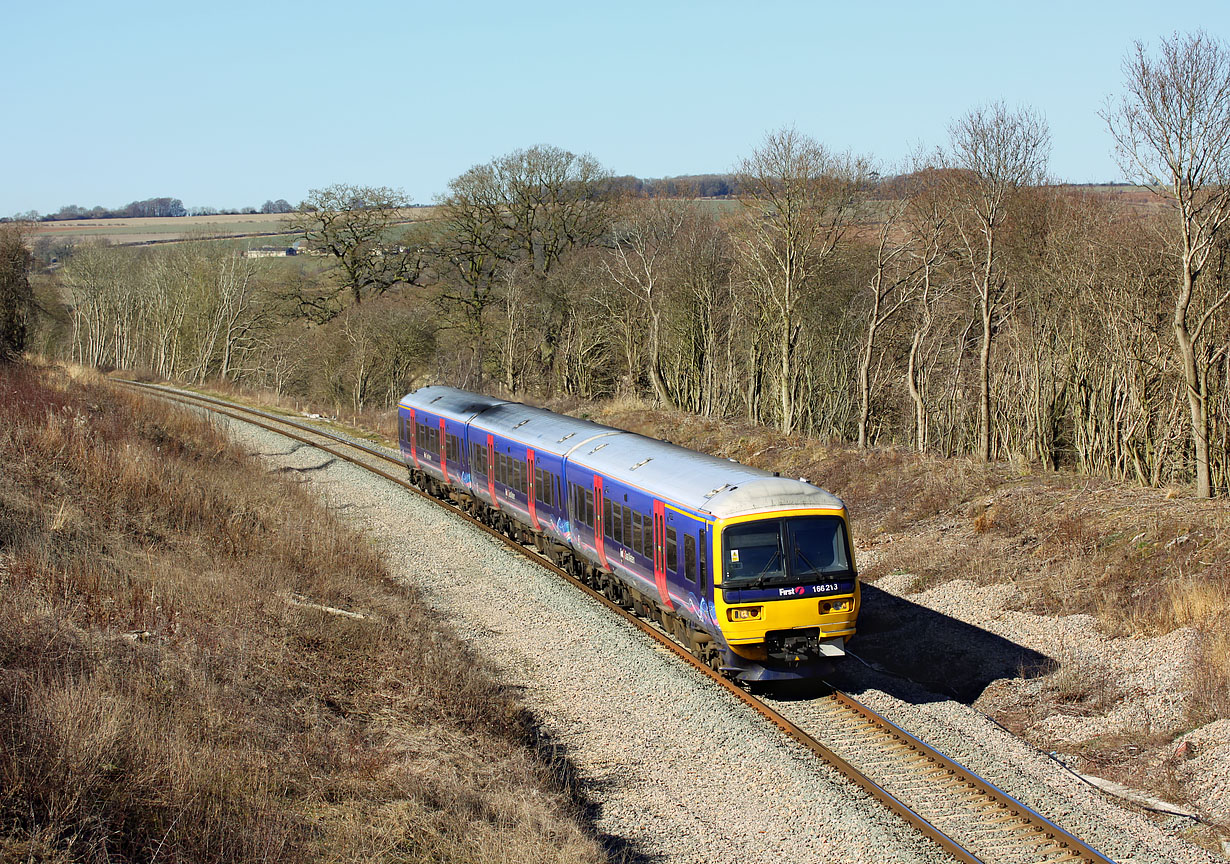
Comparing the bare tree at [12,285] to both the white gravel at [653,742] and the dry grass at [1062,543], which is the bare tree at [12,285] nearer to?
the white gravel at [653,742]

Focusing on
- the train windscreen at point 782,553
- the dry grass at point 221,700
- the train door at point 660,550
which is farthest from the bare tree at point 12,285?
the train windscreen at point 782,553

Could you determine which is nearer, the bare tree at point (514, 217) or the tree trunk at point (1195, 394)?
the tree trunk at point (1195, 394)

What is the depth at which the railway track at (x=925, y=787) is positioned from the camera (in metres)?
8.95

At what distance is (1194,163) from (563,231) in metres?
38.1

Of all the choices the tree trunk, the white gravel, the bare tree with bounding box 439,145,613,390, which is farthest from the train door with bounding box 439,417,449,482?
the bare tree with bounding box 439,145,613,390

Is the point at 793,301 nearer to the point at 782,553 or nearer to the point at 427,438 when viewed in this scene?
the point at 427,438

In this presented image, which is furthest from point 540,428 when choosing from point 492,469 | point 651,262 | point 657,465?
point 651,262

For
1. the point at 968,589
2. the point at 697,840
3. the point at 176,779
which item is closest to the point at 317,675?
the point at 176,779

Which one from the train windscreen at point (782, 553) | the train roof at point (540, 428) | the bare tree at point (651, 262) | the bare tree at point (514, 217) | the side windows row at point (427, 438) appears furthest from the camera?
the bare tree at point (514, 217)

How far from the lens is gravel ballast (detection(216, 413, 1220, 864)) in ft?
29.9

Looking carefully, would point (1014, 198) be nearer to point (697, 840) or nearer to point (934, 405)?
point (934, 405)

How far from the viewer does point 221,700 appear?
984 cm

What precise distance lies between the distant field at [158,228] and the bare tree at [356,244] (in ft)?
91.5

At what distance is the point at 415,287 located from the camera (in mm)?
54594
